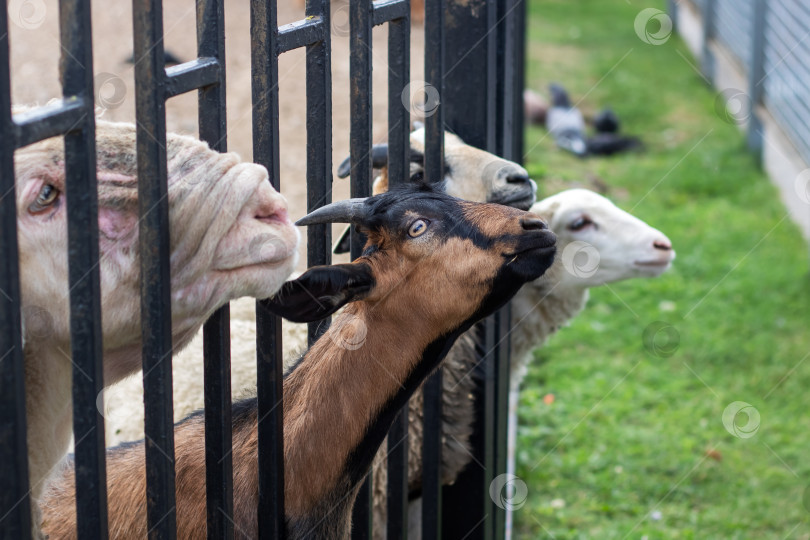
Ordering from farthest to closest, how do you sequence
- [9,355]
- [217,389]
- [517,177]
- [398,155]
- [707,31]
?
[707,31], [517,177], [398,155], [217,389], [9,355]

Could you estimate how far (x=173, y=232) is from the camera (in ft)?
6.77

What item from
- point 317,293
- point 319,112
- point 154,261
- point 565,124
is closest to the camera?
point 154,261

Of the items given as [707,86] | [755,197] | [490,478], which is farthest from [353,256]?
[707,86]

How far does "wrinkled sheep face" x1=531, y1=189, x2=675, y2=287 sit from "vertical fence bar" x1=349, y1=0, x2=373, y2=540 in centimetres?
245

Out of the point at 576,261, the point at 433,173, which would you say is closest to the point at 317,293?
the point at 433,173

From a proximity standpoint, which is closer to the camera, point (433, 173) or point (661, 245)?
point (433, 173)

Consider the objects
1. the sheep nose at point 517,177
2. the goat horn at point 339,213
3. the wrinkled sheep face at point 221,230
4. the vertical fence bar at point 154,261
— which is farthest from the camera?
the sheep nose at point 517,177

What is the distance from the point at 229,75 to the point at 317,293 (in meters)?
7.68

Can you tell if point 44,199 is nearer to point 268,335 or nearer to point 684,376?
point 268,335

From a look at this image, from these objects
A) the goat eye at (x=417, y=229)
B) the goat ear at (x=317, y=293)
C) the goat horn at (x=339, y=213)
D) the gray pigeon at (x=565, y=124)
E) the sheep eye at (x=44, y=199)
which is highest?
the sheep eye at (x=44, y=199)

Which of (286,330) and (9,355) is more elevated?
(9,355)

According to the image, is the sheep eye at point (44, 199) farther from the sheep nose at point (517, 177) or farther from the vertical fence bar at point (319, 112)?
the sheep nose at point (517, 177)

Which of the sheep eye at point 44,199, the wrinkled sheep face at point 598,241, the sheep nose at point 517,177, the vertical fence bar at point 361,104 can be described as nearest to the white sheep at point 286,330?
the sheep nose at point 517,177

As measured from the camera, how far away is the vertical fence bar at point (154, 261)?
191cm
